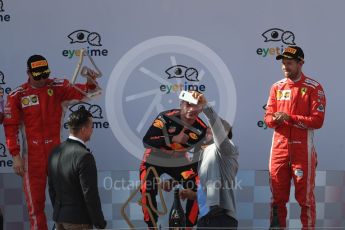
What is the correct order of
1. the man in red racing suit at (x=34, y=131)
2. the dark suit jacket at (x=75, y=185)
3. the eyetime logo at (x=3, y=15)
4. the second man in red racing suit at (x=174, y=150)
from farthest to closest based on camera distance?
the eyetime logo at (x=3, y=15) < the man in red racing suit at (x=34, y=131) < the second man in red racing suit at (x=174, y=150) < the dark suit jacket at (x=75, y=185)

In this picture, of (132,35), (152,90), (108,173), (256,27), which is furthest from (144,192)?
(256,27)

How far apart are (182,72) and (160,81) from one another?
0.17m

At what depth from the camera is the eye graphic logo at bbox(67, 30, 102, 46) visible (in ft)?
13.1

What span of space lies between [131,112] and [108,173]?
0.47 metres

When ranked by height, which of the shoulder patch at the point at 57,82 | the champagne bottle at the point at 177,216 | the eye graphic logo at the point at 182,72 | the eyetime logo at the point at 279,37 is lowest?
the champagne bottle at the point at 177,216

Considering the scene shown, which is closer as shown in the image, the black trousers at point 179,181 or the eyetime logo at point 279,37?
the black trousers at point 179,181

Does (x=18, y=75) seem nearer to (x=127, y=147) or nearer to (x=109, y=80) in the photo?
(x=109, y=80)

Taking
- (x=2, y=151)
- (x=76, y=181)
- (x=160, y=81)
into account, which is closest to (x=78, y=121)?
(x=76, y=181)

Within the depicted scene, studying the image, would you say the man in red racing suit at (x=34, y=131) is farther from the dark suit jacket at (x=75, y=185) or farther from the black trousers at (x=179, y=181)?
the dark suit jacket at (x=75, y=185)

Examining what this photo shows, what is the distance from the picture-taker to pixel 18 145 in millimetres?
3635

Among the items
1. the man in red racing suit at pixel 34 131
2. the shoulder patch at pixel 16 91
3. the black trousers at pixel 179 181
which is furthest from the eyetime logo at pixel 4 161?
the black trousers at pixel 179 181

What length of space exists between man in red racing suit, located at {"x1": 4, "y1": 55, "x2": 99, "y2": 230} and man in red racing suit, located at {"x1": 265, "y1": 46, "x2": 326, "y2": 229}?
1.26 metres

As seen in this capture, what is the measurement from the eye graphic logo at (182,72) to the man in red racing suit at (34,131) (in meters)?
0.63

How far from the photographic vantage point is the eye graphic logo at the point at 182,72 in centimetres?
403
